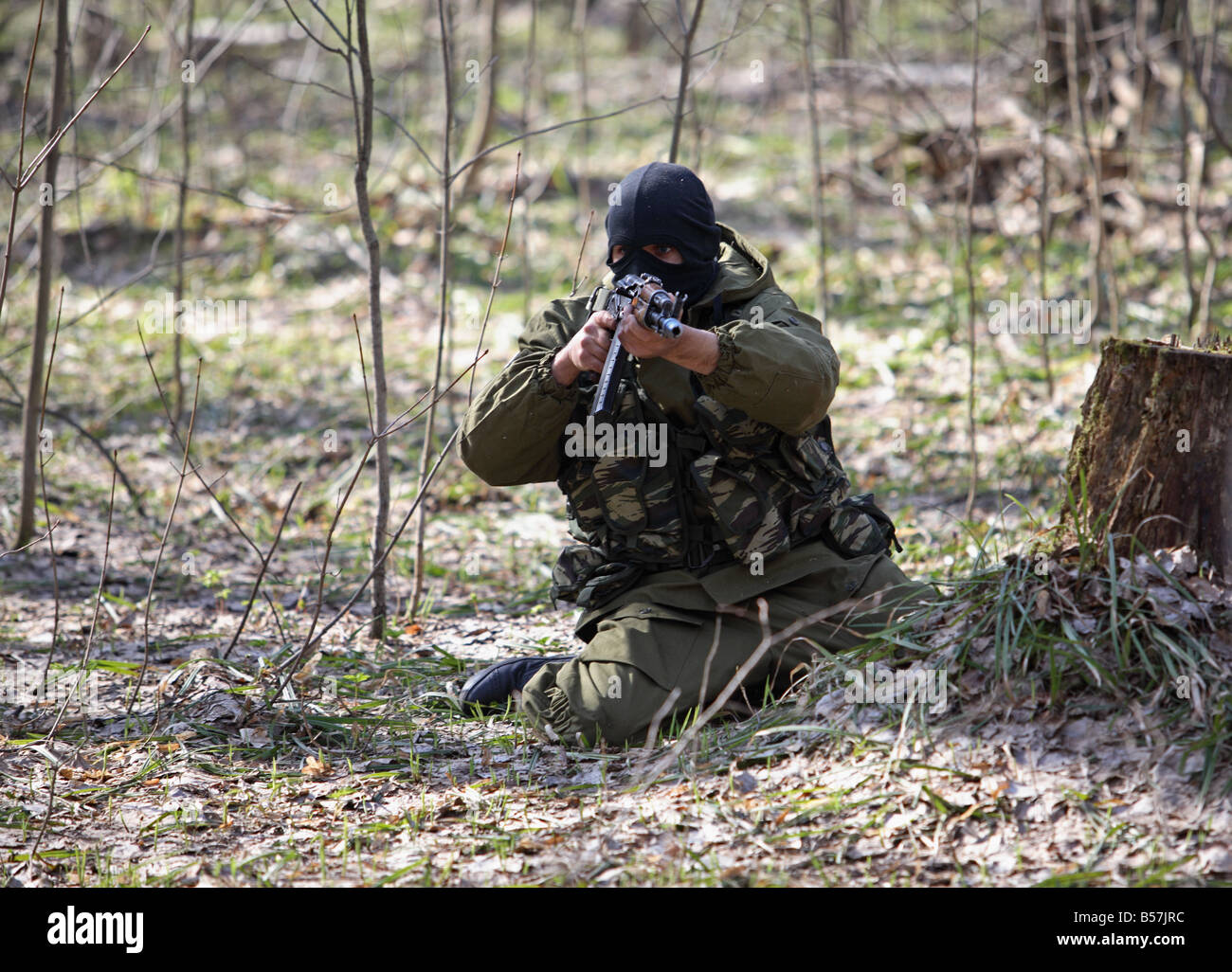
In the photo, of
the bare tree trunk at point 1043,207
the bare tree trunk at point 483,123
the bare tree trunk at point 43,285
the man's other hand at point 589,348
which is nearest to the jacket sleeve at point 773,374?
the man's other hand at point 589,348

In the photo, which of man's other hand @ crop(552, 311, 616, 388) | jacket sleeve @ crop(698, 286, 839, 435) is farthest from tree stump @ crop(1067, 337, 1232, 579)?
man's other hand @ crop(552, 311, 616, 388)

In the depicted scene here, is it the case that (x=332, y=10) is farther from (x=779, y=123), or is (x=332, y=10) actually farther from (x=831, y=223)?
(x=831, y=223)

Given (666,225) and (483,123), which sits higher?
(483,123)

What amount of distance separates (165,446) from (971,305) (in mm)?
4472

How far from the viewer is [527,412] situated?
3045 mm

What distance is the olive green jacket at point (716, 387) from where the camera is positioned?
286 cm

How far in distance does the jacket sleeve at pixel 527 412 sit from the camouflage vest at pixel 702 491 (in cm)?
10

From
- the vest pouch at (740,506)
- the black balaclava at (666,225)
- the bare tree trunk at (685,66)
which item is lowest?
the vest pouch at (740,506)

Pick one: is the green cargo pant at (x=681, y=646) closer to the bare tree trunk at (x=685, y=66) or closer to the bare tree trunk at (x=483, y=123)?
the bare tree trunk at (x=685, y=66)

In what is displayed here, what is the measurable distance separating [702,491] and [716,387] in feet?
1.21

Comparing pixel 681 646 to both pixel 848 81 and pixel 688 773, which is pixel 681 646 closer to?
pixel 688 773

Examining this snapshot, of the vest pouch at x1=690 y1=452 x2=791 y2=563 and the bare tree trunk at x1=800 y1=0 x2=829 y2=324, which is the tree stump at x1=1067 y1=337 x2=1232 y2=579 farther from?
the bare tree trunk at x1=800 y1=0 x2=829 y2=324

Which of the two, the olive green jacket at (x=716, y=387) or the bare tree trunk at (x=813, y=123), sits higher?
the bare tree trunk at (x=813, y=123)

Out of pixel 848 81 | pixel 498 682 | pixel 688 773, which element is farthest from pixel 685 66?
pixel 848 81
